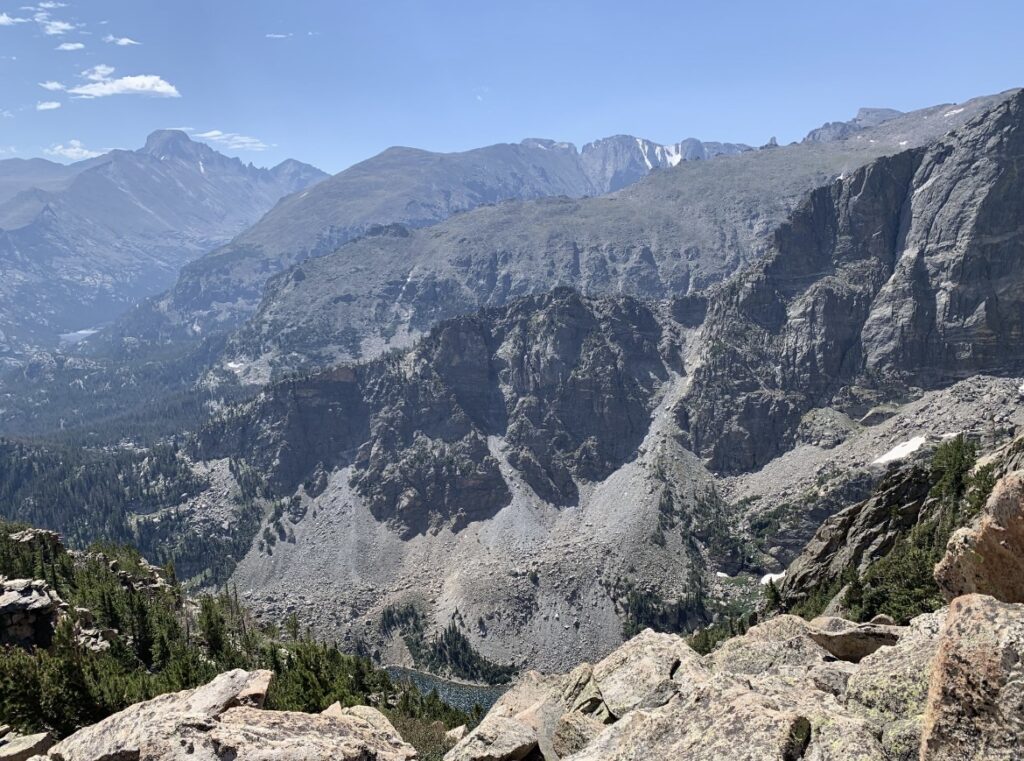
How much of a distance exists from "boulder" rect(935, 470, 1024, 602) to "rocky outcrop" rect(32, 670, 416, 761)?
26.2m

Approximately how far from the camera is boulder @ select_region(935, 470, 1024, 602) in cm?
2739

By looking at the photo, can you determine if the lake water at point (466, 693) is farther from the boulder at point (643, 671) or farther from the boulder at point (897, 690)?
the boulder at point (897, 690)

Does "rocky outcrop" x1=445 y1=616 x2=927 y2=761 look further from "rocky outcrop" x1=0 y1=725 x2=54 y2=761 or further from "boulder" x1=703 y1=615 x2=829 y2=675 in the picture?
"rocky outcrop" x1=0 y1=725 x2=54 y2=761

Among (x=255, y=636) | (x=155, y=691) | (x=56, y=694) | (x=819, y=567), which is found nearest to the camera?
(x=56, y=694)

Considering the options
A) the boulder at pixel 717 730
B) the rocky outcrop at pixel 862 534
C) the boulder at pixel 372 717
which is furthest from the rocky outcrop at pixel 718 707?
the rocky outcrop at pixel 862 534

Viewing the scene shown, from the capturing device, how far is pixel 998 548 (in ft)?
91.9

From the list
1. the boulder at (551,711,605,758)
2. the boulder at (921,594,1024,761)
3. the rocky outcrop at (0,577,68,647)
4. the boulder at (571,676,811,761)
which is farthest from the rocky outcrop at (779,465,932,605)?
the rocky outcrop at (0,577,68,647)

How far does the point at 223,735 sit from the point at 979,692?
1028 inches

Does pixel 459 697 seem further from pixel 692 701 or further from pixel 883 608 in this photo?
pixel 692 701

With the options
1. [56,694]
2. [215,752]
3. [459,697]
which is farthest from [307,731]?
[459,697]

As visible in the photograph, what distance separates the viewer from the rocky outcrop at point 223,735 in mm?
26656

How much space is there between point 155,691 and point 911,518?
102344 mm

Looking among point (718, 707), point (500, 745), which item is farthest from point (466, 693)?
point (718, 707)

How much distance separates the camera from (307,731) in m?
28.9
